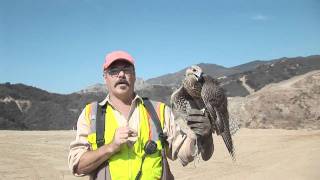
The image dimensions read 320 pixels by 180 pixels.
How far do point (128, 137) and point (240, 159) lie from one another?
26.9ft

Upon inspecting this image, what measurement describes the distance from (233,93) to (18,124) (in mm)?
11790

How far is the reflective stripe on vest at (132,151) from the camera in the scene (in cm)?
289

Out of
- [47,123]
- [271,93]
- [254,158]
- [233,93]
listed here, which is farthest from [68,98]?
[254,158]

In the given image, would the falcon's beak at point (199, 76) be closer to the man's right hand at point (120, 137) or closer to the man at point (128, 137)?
the man at point (128, 137)

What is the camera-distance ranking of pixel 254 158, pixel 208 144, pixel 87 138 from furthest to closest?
1. pixel 254 158
2. pixel 208 144
3. pixel 87 138

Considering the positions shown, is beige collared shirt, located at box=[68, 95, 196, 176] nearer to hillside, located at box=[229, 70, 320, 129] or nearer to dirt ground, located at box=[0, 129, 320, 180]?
dirt ground, located at box=[0, 129, 320, 180]

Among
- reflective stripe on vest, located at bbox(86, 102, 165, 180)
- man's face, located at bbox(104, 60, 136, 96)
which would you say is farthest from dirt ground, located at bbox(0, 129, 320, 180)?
man's face, located at bbox(104, 60, 136, 96)

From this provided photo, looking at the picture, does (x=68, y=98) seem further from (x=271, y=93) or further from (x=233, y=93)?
(x=271, y=93)

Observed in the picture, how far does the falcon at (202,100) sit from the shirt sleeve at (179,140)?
0.11 metres

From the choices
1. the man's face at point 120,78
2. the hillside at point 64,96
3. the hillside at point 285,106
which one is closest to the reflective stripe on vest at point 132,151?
the man's face at point 120,78

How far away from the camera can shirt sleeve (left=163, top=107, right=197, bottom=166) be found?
10.00ft

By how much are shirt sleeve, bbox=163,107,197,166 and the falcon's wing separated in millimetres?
283

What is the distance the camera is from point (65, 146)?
14.5 metres

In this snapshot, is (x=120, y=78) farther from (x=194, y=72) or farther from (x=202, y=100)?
(x=202, y=100)
